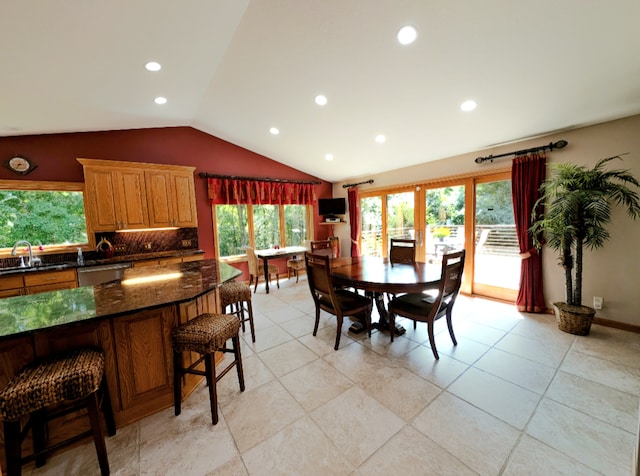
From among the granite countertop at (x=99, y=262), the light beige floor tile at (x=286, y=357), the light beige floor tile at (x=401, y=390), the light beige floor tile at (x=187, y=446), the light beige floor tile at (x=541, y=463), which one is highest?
the granite countertop at (x=99, y=262)

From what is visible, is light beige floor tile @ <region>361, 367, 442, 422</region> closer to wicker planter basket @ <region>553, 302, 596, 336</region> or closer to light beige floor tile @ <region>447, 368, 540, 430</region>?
light beige floor tile @ <region>447, 368, 540, 430</region>

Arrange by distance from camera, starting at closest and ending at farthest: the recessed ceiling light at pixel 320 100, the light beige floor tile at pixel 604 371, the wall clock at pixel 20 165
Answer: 1. the light beige floor tile at pixel 604 371
2. the recessed ceiling light at pixel 320 100
3. the wall clock at pixel 20 165

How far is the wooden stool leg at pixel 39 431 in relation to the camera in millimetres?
1384

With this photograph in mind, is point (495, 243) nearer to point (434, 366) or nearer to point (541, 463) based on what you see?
point (434, 366)

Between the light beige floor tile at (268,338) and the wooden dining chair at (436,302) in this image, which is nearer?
the wooden dining chair at (436,302)

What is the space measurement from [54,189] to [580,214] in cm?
658

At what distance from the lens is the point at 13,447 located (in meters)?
1.19

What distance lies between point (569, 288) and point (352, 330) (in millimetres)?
2514

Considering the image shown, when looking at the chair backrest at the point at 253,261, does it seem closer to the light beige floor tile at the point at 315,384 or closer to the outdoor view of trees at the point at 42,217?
the outdoor view of trees at the point at 42,217

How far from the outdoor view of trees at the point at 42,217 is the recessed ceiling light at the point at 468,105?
5356 millimetres

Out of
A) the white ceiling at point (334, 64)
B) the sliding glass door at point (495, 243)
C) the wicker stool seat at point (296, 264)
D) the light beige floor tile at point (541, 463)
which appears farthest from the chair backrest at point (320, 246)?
the light beige floor tile at point (541, 463)

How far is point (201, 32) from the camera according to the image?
7.22 feet

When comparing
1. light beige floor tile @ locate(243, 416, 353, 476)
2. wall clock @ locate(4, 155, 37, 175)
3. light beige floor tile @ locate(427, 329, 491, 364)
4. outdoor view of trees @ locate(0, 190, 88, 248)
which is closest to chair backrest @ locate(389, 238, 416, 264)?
light beige floor tile @ locate(427, 329, 491, 364)

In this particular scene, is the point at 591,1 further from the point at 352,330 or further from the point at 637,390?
the point at 352,330
